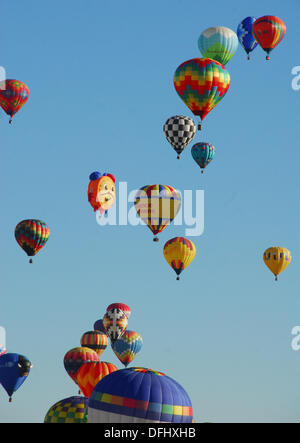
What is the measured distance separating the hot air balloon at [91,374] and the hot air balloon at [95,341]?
9882mm

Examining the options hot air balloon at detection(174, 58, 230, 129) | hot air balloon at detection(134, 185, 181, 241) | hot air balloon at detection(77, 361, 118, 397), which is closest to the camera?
hot air balloon at detection(174, 58, 230, 129)

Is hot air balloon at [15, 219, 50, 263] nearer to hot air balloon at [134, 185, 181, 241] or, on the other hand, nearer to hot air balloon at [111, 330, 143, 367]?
hot air balloon at [134, 185, 181, 241]

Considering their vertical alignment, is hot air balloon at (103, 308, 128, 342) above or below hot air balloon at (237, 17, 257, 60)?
below

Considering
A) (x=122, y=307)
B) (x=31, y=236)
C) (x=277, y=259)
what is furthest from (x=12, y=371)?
(x=277, y=259)

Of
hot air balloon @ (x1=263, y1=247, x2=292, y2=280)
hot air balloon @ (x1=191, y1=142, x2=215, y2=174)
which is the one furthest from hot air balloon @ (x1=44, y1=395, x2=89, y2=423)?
hot air balloon @ (x1=263, y1=247, x2=292, y2=280)

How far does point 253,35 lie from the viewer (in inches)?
2734

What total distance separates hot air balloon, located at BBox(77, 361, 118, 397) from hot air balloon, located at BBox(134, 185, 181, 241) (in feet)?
26.7

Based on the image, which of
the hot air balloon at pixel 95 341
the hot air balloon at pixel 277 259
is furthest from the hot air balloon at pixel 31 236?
the hot air balloon at pixel 277 259

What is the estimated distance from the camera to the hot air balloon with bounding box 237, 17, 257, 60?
2788 inches

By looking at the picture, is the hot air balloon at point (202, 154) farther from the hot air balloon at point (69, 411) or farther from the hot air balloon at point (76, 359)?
the hot air balloon at point (69, 411)

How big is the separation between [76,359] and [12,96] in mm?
16361
